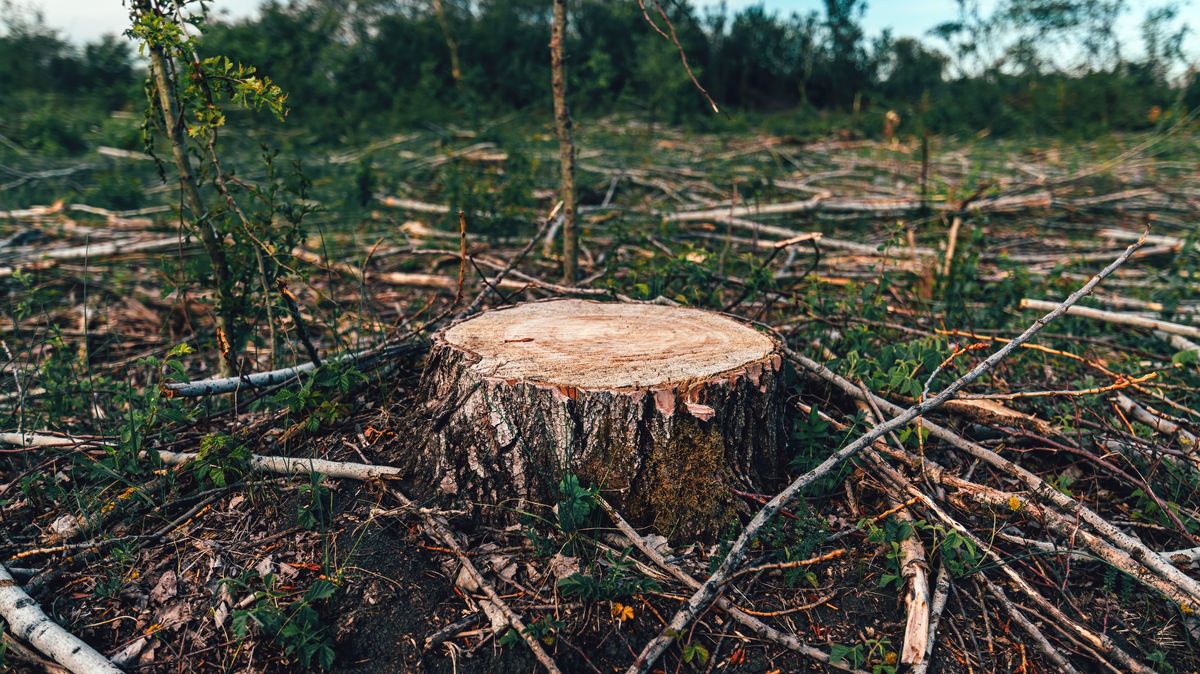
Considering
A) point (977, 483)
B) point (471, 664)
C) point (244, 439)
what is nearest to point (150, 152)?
point (244, 439)

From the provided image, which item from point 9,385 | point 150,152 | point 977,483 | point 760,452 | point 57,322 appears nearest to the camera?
point 760,452

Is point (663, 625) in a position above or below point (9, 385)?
below

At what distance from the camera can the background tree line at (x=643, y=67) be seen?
13656 mm

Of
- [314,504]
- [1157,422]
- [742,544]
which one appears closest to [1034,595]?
[742,544]

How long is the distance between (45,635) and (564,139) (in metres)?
3.25

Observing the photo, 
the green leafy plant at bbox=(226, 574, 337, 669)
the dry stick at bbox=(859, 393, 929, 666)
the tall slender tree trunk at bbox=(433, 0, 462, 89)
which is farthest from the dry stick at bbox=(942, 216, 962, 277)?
the tall slender tree trunk at bbox=(433, 0, 462, 89)

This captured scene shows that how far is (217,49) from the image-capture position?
1291 centimetres

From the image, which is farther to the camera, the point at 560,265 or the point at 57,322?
the point at 560,265

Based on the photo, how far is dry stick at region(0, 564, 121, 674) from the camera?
5.90ft

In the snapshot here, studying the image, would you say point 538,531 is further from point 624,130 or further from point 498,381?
point 624,130

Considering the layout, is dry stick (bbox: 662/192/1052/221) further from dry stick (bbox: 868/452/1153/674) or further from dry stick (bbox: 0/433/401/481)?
dry stick (bbox: 0/433/401/481)

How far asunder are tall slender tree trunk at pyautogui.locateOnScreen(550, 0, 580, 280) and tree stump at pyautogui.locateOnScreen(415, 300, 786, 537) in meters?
1.80

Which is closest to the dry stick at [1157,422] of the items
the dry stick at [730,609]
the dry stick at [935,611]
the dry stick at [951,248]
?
the dry stick at [935,611]

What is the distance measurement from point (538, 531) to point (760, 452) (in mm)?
824
